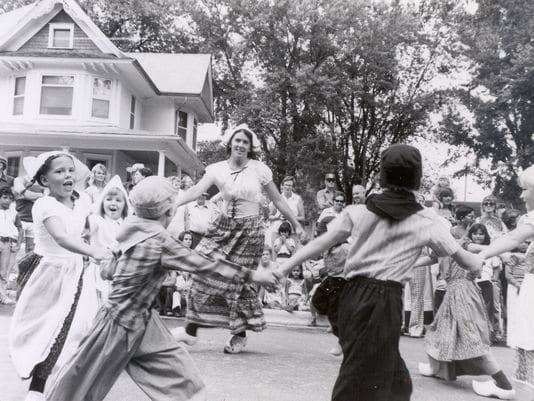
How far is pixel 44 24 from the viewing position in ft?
81.5

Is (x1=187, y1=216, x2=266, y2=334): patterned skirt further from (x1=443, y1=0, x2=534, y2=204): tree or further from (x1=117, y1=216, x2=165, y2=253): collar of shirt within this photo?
(x1=443, y1=0, x2=534, y2=204): tree

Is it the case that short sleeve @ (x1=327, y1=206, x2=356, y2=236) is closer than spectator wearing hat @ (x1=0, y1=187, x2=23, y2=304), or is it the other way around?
short sleeve @ (x1=327, y1=206, x2=356, y2=236)

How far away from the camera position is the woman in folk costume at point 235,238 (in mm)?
6281

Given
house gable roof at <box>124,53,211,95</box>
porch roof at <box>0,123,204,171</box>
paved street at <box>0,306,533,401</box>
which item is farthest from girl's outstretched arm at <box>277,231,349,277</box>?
A: house gable roof at <box>124,53,211,95</box>

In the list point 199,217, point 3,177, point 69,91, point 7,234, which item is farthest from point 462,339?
point 69,91

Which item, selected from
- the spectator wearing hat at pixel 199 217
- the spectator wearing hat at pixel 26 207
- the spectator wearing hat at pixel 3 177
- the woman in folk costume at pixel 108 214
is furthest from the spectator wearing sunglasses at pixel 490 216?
the spectator wearing hat at pixel 3 177

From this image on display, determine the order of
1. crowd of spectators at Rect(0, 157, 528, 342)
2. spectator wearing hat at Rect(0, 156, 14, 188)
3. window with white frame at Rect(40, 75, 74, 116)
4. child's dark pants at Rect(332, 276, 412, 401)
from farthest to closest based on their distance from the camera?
1. window with white frame at Rect(40, 75, 74, 116)
2. spectator wearing hat at Rect(0, 156, 14, 188)
3. crowd of spectators at Rect(0, 157, 528, 342)
4. child's dark pants at Rect(332, 276, 412, 401)

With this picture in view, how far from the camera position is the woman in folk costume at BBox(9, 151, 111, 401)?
427 cm

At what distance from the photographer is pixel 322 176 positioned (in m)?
31.8

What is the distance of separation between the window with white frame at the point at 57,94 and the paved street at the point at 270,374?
17570 mm

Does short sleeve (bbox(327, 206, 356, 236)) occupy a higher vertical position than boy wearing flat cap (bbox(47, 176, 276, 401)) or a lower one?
higher

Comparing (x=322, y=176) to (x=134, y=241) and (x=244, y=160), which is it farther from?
(x=134, y=241)

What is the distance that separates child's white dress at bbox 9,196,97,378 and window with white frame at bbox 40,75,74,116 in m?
20.7

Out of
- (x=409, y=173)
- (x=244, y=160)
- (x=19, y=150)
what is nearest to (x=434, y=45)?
(x=19, y=150)
